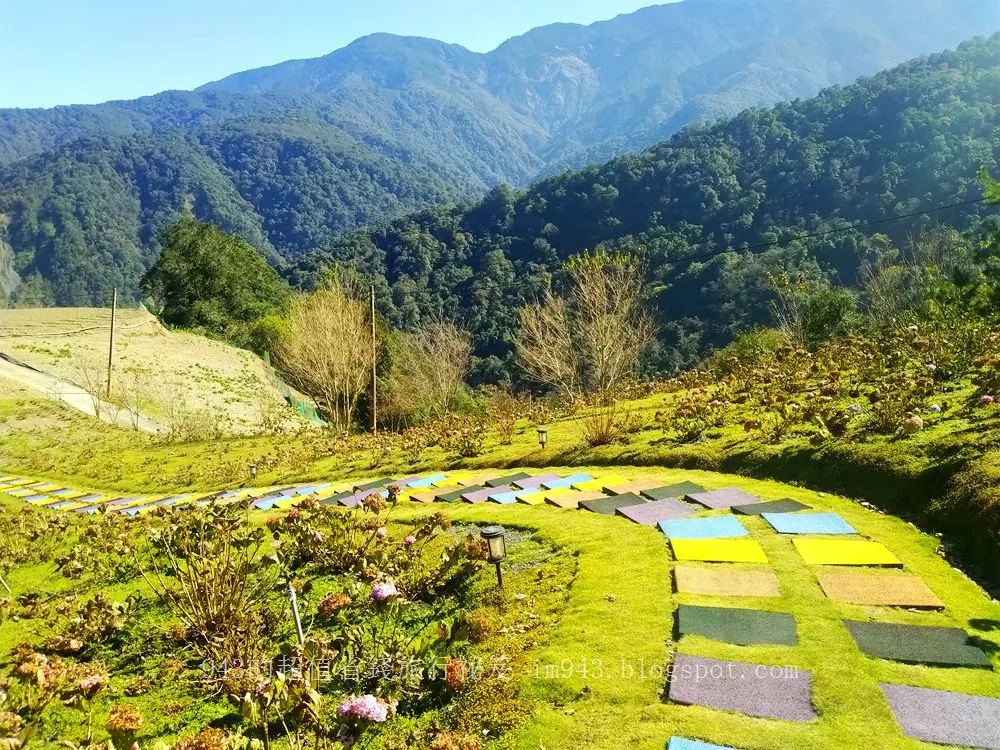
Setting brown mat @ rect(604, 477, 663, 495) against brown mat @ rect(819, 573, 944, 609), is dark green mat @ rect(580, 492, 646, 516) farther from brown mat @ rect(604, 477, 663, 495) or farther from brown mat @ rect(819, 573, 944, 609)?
brown mat @ rect(819, 573, 944, 609)

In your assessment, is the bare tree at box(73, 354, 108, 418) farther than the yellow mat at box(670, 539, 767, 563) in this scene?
Yes

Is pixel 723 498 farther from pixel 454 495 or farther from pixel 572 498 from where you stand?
pixel 454 495

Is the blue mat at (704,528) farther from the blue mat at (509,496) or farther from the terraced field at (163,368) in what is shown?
the terraced field at (163,368)

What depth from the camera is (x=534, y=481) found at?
20.6ft

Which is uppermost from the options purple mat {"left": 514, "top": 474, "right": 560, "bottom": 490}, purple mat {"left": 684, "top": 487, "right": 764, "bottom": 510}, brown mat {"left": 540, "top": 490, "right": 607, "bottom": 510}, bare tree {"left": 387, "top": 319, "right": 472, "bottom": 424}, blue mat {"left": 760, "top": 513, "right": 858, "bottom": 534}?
blue mat {"left": 760, "top": 513, "right": 858, "bottom": 534}

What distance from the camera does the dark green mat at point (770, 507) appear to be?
443 cm

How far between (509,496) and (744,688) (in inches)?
137

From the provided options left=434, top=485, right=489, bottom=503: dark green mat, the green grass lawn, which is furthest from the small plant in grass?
left=434, top=485, right=489, bottom=503: dark green mat

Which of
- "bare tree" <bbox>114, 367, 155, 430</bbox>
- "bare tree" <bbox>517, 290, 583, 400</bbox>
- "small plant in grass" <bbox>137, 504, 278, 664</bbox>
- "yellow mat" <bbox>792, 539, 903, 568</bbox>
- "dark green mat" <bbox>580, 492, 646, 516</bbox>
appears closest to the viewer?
"small plant in grass" <bbox>137, 504, 278, 664</bbox>

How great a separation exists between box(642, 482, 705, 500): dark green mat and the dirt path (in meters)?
14.7

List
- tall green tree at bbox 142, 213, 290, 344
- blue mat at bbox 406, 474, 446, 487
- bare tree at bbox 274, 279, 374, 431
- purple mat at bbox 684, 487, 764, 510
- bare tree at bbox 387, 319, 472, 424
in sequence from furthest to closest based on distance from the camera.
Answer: tall green tree at bbox 142, 213, 290, 344 < bare tree at bbox 387, 319, 472, 424 < bare tree at bbox 274, 279, 374, 431 < blue mat at bbox 406, 474, 446, 487 < purple mat at bbox 684, 487, 764, 510

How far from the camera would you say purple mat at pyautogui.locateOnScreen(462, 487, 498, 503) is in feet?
19.0

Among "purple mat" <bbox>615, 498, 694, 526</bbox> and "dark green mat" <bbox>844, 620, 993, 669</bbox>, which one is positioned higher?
"dark green mat" <bbox>844, 620, 993, 669</bbox>

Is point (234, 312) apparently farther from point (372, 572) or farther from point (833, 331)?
point (372, 572)
